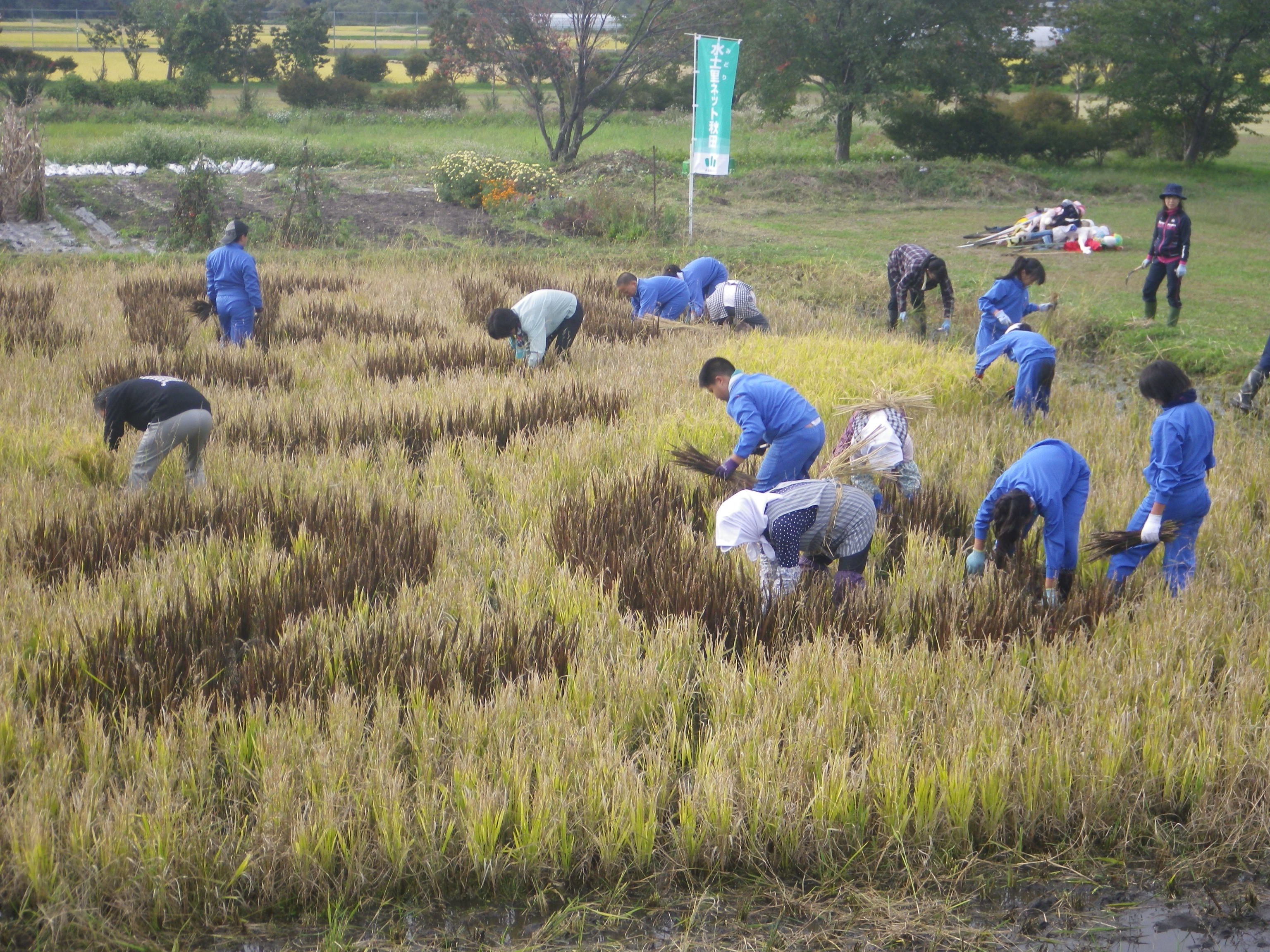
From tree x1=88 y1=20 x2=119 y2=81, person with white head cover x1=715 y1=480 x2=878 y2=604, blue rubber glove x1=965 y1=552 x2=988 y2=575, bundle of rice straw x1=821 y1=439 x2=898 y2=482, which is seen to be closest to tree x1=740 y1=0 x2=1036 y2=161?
bundle of rice straw x1=821 y1=439 x2=898 y2=482

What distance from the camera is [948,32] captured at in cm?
2408

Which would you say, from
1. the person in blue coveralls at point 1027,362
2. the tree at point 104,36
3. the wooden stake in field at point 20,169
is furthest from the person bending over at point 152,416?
the tree at point 104,36

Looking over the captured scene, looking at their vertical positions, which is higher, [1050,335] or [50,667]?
[1050,335]

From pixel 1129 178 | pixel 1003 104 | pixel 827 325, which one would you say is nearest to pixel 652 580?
pixel 827 325

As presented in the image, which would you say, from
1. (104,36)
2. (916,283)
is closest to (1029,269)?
(916,283)

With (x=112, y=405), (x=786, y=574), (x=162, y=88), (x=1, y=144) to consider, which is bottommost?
(x=786, y=574)

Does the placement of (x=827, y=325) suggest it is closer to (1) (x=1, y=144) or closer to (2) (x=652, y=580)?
(2) (x=652, y=580)

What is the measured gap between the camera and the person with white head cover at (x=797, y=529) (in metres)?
4.36

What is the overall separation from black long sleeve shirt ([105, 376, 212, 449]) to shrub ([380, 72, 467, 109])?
3093cm

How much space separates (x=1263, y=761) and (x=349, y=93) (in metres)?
36.0

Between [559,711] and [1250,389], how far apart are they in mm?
6868

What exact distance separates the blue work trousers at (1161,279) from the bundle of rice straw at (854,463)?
6646mm

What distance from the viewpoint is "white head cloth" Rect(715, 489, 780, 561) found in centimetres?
430

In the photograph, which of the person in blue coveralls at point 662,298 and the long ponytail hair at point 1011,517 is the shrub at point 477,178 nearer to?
the person in blue coveralls at point 662,298
